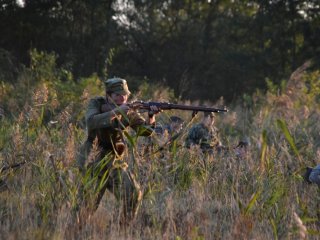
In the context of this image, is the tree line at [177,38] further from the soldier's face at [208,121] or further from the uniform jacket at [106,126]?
the uniform jacket at [106,126]

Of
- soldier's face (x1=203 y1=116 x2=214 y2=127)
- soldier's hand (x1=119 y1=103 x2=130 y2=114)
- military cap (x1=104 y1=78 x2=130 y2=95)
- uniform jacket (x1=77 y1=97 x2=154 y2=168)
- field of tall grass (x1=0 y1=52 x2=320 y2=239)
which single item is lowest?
field of tall grass (x1=0 y1=52 x2=320 y2=239)

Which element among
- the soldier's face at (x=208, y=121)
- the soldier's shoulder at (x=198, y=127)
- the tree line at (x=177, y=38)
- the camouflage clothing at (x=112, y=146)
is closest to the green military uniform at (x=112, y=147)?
the camouflage clothing at (x=112, y=146)

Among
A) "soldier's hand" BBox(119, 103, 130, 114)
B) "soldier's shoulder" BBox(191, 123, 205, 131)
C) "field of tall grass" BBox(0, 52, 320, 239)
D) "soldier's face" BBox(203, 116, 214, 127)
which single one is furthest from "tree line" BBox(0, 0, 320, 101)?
"soldier's hand" BBox(119, 103, 130, 114)

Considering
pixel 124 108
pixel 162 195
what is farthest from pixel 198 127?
pixel 162 195

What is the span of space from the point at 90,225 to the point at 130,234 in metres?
0.30

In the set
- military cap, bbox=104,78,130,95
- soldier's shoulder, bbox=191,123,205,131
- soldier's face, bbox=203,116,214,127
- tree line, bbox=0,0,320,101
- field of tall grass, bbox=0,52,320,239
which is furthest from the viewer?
tree line, bbox=0,0,320,101

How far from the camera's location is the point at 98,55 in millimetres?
24797

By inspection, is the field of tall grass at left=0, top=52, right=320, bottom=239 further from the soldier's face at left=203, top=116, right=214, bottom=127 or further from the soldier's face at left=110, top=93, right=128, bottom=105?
the soldier's face at left=203, top=116, right=214, bottom=127

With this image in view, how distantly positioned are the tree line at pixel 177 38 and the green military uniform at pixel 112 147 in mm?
17774

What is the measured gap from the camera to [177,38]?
2728 cm

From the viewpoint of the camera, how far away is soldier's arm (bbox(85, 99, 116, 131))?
4.96 meters

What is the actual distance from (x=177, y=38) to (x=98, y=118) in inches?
888

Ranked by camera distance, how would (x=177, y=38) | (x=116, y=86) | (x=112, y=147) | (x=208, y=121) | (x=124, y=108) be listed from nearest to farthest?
(x=124, y=108)
(x=116, y=86)
(x=112, y=147)
(x=208, y=121)
(x=177, y=38)

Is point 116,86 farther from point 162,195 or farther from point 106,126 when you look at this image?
point 162,195
